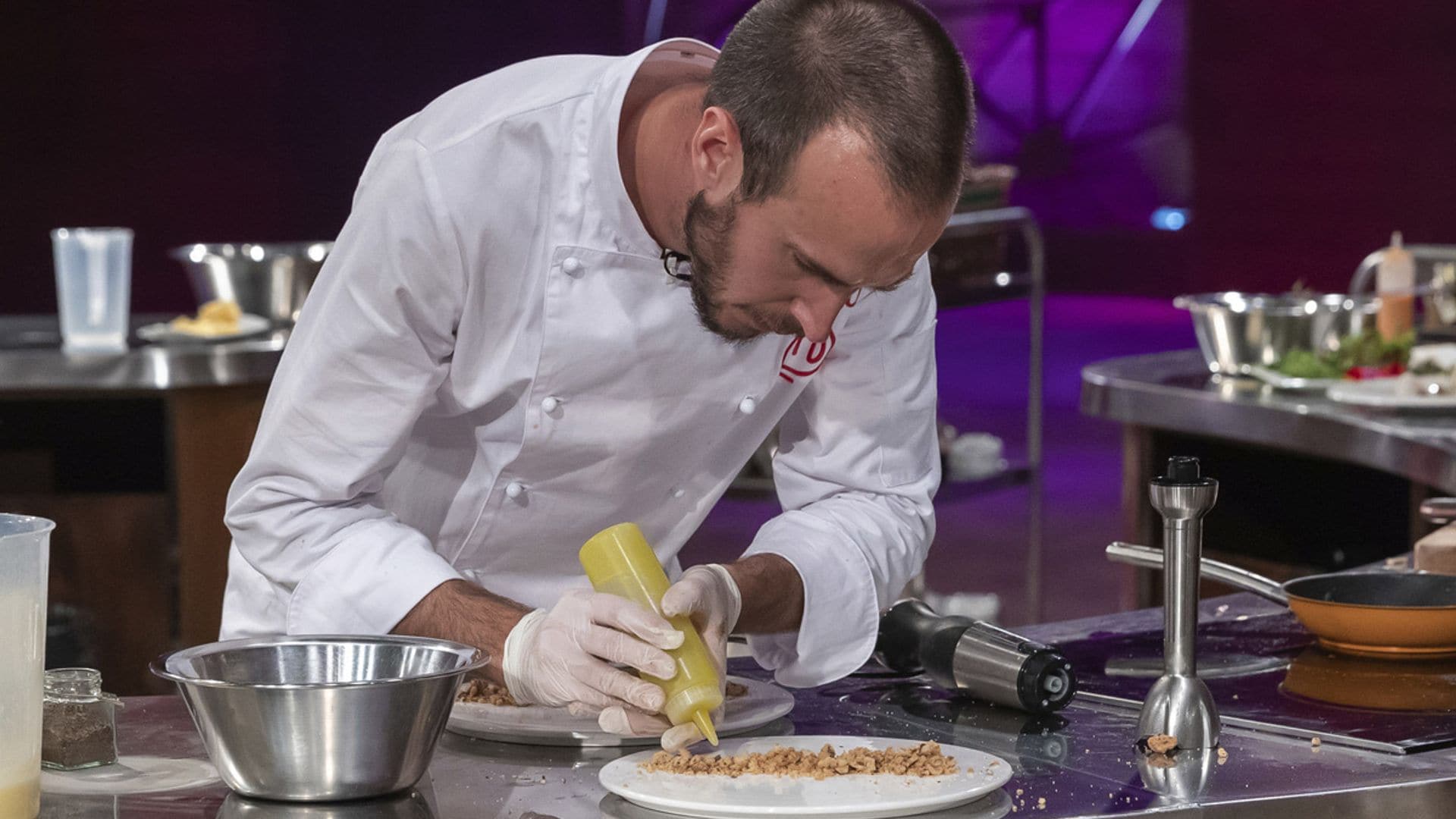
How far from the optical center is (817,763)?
1.45m

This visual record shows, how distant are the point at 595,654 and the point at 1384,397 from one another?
2.47m

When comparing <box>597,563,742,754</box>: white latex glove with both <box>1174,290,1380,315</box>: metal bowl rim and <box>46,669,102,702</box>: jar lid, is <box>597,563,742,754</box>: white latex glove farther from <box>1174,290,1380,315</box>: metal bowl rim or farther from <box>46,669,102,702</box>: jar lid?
<box>1174,290,1380,315</box>: metal bowl rim

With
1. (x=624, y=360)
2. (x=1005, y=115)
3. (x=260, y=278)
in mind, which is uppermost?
(x=1005, y=115)

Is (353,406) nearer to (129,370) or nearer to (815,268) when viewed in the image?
(815,268)

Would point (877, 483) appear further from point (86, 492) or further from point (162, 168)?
point (162, 168)

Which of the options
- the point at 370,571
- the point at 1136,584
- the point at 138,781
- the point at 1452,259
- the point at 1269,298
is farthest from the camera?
the point at 1452,259

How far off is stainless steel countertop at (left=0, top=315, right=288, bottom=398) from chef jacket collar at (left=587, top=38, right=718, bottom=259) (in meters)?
2.23

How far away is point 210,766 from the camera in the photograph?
1499mm

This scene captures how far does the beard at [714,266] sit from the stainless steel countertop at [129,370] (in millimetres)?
2378

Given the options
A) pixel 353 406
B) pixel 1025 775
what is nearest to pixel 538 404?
pixel 353 406

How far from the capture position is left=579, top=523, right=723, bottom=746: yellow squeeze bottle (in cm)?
146

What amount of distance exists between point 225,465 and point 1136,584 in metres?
2.00

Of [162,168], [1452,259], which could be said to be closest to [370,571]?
[1452,259]

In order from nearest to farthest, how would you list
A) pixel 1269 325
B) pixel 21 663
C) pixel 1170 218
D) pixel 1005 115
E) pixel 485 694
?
pixel 21 663 < pixel 485 694 < pixel 1269 325 < pixel 1170 218 < pixel 1005 115
